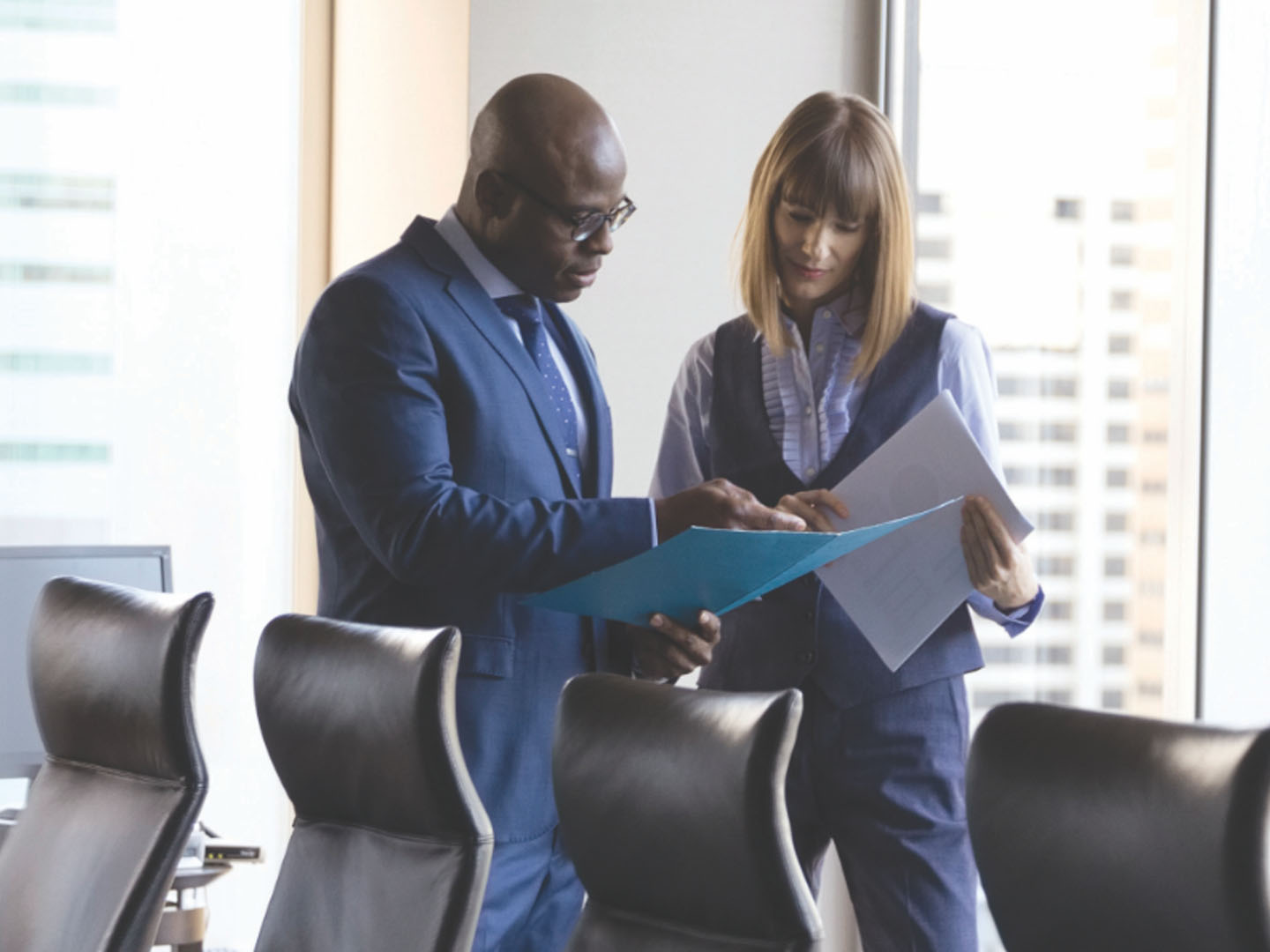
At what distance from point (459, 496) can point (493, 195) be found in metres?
0.42

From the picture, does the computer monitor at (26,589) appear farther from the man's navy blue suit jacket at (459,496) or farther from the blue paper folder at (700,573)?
the blue paper folder at (700,573)

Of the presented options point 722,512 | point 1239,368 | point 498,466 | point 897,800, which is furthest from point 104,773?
point 1239,368

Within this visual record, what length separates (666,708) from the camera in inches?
49.5

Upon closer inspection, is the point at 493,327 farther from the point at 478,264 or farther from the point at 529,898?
the point at 529,898

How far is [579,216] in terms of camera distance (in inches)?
72.9

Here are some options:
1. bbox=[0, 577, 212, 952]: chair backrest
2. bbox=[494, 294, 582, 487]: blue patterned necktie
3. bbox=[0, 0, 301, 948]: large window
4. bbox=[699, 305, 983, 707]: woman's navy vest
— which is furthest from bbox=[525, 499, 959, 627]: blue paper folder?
bbox=[0, 0, 301, 948]: large window

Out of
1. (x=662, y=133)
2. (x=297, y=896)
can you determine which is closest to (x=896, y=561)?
(x=297, y=896)

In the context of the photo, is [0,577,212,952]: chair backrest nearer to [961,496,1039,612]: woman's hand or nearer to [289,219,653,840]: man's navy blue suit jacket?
[289,219,653,840]: man's navy blue suit jacket

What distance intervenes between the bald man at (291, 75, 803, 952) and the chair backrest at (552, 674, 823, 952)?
1.35ft

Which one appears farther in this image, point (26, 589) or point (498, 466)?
point (26, 589)

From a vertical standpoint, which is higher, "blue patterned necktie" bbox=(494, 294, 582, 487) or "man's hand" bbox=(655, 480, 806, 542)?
"blue patterned necktie" bbox=(494, 294, 582, 487)

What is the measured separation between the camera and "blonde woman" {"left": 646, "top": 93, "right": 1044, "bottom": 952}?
6.04 feet

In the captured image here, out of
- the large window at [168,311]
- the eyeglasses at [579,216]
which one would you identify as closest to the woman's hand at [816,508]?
the eyeglasses at [579,216]

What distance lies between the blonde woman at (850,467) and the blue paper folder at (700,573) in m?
0.16
